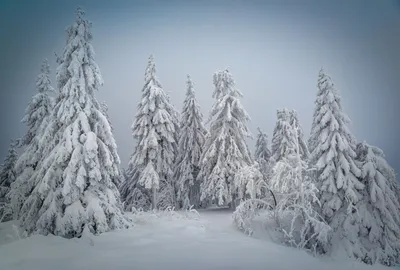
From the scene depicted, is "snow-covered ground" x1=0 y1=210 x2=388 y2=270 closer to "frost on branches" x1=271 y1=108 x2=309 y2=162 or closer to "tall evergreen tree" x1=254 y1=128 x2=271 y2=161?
"frost on branches" x1=271 y1=108 x2=309 y2=162

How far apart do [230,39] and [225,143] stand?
9.92 metres

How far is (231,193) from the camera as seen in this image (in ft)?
58.6

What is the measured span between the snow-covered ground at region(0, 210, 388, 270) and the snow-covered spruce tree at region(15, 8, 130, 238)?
98 cm

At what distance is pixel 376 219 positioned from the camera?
11.8 m

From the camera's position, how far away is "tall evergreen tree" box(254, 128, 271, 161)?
26133mm

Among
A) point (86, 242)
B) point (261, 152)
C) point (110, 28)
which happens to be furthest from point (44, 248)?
point (261, 152)

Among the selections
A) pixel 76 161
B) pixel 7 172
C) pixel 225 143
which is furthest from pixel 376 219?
pixel 7 172

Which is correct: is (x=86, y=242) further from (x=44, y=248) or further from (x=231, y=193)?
(x=231, y=193)

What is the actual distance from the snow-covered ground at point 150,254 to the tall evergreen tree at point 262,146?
15.9 meters

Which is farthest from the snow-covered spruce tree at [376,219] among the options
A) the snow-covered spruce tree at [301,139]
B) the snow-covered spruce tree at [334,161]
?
the snow-covered spruce tree at [301,139]

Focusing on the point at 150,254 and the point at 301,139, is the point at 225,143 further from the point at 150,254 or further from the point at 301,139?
the point at 150,254

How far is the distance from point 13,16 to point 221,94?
42.1 ft

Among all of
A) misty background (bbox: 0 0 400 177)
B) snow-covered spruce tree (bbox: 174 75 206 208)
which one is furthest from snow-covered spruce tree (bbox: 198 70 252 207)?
misty background (bbox: 0 0 400 177)

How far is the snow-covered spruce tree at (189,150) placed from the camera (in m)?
20.7
